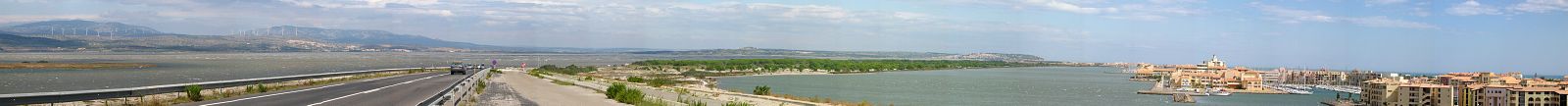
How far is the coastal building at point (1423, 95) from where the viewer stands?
48.8 m

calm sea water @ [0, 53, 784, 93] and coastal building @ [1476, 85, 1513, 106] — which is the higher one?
calm sea water @ [0, 53, 784, 93]

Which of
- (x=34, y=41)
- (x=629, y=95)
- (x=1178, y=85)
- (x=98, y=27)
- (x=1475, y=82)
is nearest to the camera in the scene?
(x=629, y=95)

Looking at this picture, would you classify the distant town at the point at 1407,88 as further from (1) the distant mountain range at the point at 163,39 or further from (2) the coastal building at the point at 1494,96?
(1) the distant mountain range at the point at 163,39

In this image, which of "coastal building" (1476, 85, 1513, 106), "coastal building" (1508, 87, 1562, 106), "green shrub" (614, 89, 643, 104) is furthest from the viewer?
"coastal building" (1476, 85, 1513, 106)

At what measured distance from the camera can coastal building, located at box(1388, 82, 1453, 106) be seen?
160 feet

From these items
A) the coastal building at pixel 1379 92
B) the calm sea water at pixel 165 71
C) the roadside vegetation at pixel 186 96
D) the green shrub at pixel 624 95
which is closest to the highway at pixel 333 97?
the roadside vegetation at pixel 186 96

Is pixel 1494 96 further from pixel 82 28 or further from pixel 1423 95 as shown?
pixel 82 28

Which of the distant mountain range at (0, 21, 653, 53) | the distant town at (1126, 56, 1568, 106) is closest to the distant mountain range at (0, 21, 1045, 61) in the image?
the distant mountain range at (0, 21, 653, 53)

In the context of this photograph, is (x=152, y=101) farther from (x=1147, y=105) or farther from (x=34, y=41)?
(x=34, y=41)

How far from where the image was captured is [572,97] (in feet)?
69.9

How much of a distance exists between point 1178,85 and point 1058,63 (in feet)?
378

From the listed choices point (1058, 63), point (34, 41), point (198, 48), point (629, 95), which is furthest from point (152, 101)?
point (1058, 63)

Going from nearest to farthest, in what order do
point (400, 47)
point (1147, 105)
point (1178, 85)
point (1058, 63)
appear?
point (1147, 105) < point (1178, 85) < point (400, 47) < point (1058, 63)

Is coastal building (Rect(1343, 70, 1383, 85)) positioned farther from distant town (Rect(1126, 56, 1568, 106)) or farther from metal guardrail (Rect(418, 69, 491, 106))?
metal guardrail (Rect(418, 69, 491, 106))
